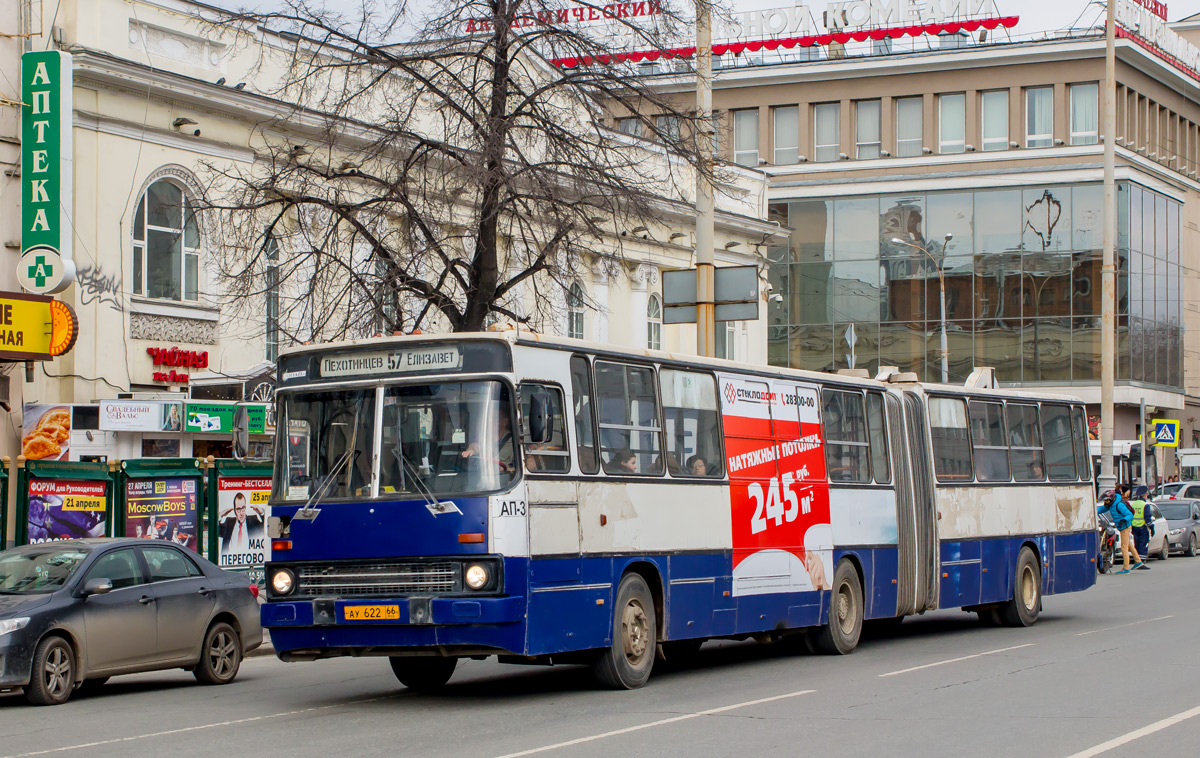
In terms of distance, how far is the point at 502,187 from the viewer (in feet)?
71.3

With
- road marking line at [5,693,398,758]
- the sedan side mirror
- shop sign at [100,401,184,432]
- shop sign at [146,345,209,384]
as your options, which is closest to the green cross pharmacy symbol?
shop sign at [100,401,184,432]

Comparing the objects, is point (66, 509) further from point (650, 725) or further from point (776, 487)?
point (650, 725)

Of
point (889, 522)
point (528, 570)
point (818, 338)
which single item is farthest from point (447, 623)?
point (818, 338)

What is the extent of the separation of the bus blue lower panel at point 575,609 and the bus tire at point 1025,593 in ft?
11.3

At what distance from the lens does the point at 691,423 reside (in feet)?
47.6

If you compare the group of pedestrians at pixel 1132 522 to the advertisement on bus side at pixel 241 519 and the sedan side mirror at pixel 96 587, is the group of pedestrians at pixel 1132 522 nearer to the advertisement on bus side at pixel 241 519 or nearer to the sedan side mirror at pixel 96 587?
the advertisement on bus side at pixel 241 519

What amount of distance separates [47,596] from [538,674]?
4783 millimetres

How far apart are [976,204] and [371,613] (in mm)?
58242

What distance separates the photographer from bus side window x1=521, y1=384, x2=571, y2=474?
1204 centimetres

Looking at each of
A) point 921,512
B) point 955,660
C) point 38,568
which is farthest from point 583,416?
point 921,512

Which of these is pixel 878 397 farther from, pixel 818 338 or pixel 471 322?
pixel 818 338

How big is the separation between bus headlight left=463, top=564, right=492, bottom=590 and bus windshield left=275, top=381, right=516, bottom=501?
23.7 inches

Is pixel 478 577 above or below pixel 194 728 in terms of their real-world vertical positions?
above

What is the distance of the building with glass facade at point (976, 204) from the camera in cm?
6519
